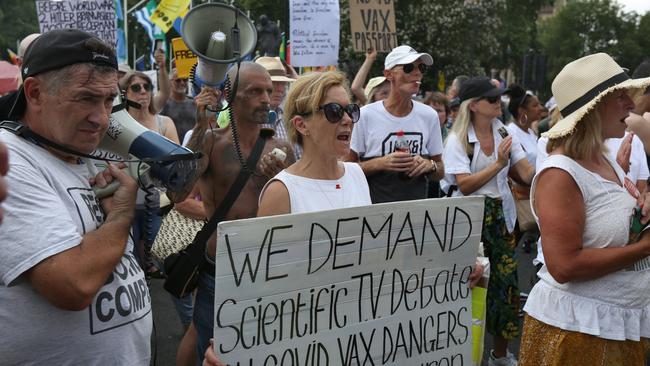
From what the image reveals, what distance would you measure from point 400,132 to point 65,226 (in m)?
3.20

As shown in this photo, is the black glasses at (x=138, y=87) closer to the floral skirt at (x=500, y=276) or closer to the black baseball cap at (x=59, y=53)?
the floral skirt at (x=500, y=276)

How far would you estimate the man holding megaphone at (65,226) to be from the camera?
183 centimetres

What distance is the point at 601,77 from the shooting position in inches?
109

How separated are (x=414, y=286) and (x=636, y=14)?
60368 millimetres

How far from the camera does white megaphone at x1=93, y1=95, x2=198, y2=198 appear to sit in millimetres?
2213

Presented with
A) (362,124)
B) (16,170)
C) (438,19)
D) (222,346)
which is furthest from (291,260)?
(438,19)

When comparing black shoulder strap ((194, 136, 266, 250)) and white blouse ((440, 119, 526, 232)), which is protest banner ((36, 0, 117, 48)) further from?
black shoulder strap ((194, 136, 266, 250))

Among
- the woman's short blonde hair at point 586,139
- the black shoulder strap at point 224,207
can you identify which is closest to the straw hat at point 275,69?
the black shoulder strap at point 224,207

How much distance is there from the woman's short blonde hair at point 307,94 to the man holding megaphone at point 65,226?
877 mm

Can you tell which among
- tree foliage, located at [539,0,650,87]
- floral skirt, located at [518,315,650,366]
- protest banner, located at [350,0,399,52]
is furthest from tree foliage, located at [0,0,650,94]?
floral skirt, located at [518,315,650,366]

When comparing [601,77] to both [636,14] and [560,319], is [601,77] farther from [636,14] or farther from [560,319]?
[636,14]

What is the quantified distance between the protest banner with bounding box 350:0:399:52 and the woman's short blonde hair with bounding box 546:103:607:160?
466cm

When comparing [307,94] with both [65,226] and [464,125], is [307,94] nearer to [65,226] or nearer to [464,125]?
[65,226]

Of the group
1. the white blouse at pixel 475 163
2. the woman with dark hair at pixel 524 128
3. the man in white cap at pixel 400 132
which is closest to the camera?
the man in white cap at pixel 400 132
